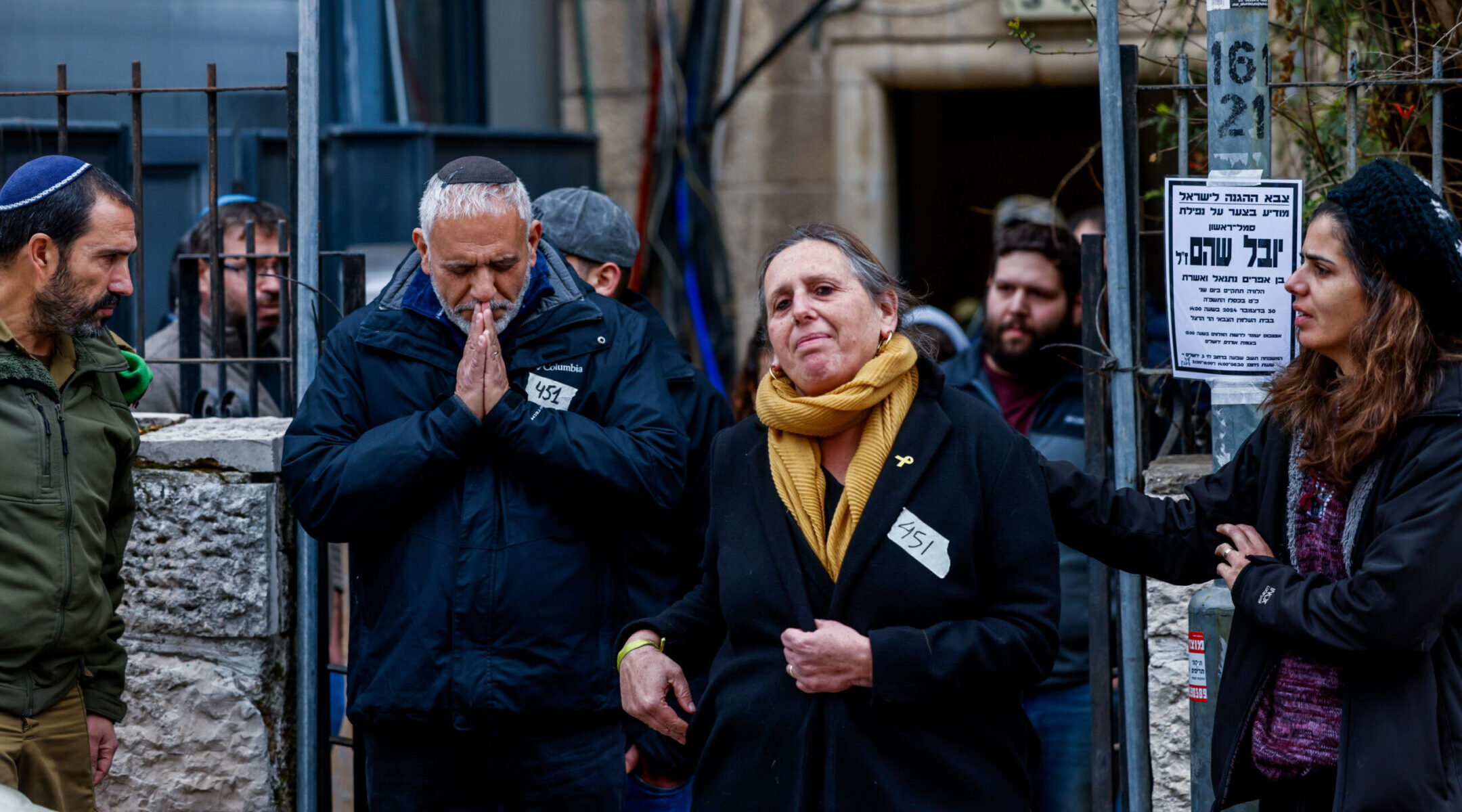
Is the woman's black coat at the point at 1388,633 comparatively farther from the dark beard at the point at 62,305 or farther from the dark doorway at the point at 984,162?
the dark doorway at the point at 984,162

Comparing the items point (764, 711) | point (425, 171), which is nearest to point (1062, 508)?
point (764, 711)

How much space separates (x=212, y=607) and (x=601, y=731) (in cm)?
114

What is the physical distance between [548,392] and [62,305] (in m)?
0.92

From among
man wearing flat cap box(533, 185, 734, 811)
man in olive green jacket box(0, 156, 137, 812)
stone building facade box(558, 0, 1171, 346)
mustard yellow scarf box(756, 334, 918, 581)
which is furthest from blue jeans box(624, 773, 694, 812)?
stone building facade box(558, 0, 1171, 346)

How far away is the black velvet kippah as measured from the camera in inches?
115

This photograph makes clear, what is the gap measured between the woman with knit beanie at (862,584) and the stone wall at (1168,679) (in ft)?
3.18

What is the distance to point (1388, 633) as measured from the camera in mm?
2191

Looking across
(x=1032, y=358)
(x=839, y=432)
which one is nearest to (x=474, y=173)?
(x=839, y=432)

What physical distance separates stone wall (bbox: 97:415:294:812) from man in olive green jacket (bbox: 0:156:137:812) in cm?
51

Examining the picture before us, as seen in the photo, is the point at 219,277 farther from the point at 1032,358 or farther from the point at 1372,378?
the point at 1372,378

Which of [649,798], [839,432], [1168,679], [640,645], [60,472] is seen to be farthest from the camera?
[649,798]

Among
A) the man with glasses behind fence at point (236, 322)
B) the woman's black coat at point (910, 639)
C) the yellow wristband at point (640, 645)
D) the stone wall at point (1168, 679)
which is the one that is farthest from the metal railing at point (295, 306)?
the stone wall at point (1168, 679)

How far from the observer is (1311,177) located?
12.6ft

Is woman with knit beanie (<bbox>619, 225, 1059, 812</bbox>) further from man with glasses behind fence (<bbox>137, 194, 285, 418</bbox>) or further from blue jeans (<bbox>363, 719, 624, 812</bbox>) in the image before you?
man with glasses behind fence (<bbox>137, 194, 285, 418</bbox>)
